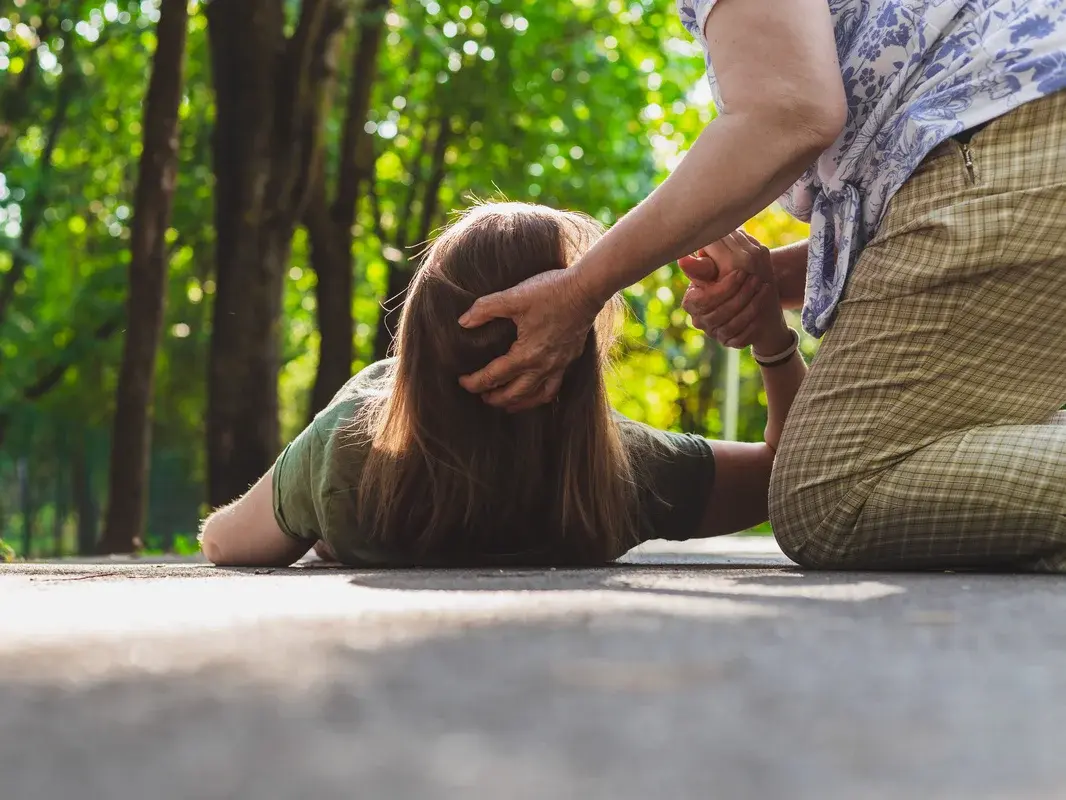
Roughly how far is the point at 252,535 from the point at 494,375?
1234 mm

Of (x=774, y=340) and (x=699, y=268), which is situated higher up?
(x=699, y=268)

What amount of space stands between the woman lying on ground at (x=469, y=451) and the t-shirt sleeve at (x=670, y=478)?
12 millimetres

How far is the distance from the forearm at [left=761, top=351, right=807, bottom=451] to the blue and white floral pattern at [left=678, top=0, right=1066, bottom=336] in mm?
671

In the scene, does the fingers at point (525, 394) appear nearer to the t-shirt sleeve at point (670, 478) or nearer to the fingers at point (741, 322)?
the t-shirt sleeve at point (670, 478)

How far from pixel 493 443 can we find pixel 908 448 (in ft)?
3.28

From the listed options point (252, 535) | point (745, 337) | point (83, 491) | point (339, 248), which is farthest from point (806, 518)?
point (83, 491)

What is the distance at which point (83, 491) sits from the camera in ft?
71.8

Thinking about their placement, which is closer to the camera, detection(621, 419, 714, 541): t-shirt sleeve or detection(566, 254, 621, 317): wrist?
detection(566, 254, 621, 317): wrist


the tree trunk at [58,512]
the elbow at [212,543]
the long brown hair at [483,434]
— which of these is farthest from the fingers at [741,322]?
the tree trunk at [58,512]

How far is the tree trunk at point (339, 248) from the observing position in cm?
1309

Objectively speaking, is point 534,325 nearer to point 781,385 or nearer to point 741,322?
point 741,322

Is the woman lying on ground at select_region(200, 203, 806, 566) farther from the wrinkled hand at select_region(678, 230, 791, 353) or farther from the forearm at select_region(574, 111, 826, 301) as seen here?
the forearm at select_region(574, 111, 826, 301)

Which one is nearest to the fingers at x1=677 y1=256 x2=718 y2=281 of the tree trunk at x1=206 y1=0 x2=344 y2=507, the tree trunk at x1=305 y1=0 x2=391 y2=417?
the tree trunk at x1=206 y1=0 x2=344 y2=507

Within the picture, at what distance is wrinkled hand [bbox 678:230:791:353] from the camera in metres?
3.84
